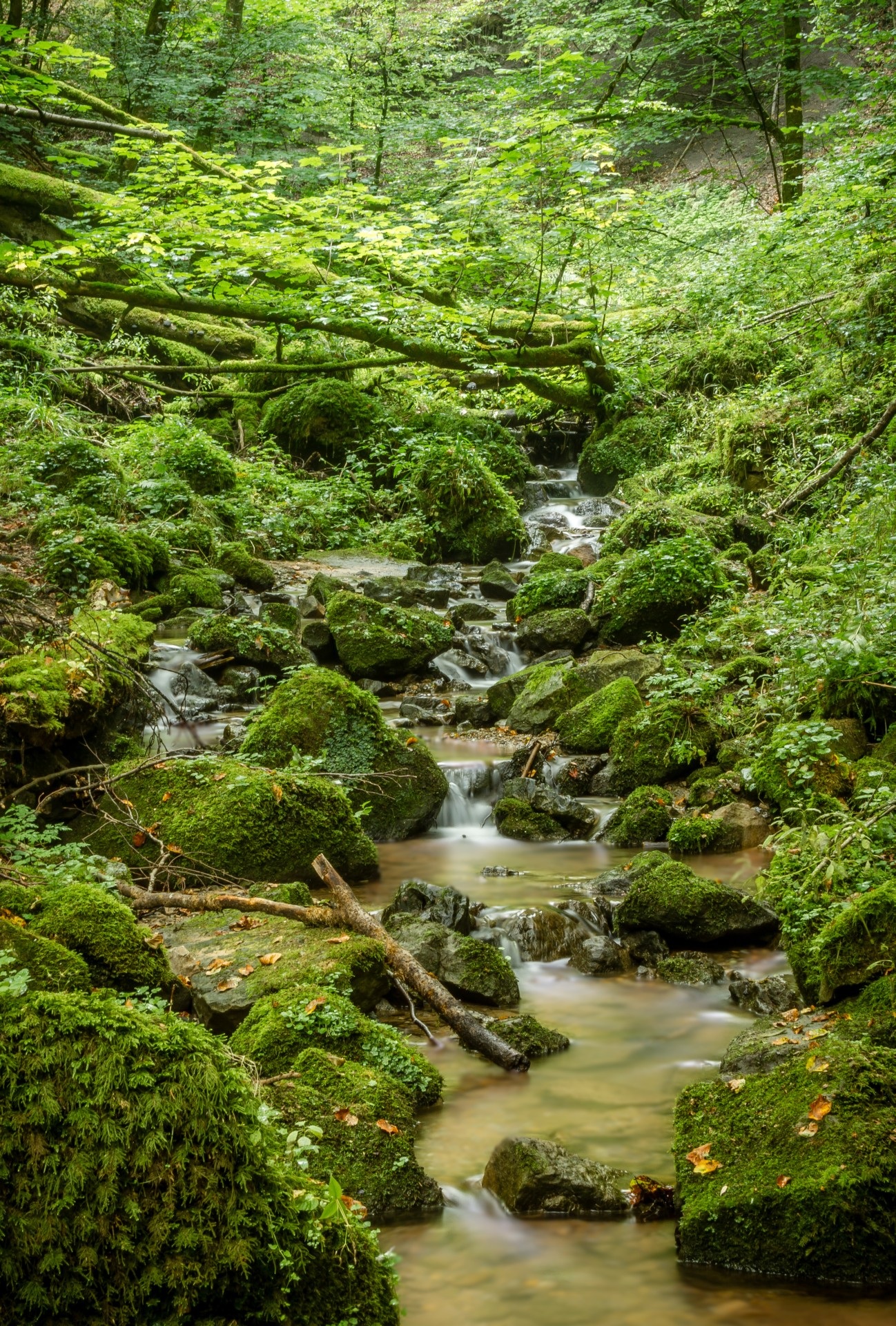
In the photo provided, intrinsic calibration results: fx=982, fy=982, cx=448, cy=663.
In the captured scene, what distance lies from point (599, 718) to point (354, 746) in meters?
2.41

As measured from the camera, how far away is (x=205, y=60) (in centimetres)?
1952

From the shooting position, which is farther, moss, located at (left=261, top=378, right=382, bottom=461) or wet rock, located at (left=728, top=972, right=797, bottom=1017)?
moss, located at (left=261, top=378, right=382, bottom=461)

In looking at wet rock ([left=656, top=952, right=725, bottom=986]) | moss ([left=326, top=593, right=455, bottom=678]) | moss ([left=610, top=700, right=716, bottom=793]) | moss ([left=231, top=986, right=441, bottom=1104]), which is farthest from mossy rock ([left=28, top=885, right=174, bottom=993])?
moss ([left=326, top=593, right=455, bottom=678])

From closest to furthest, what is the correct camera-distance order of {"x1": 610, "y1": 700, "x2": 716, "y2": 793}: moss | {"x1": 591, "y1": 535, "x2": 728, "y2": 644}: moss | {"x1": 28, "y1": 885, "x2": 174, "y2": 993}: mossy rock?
{"x1": 28, "y1": 885, "x2": 174, "y2": 993}: mossy rock
{"x1": 610, "y1": 700, "x2": 716, "y2": 793}: moss
{"x1": 591, "y1": 535, "x2": 728, "y2": 644}: moss

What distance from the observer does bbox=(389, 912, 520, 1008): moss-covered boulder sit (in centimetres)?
478

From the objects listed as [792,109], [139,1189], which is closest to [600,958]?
[139,1189]

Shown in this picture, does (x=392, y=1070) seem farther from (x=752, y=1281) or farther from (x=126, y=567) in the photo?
A: (x=126, y=567)

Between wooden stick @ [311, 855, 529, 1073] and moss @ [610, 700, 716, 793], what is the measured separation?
3.60 meters

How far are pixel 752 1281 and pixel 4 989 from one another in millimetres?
2343

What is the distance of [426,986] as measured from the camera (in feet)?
14.4

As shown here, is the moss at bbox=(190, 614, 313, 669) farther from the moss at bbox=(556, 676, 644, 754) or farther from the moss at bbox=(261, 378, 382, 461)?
the moss at bbox=(261, 378, 382, 461)

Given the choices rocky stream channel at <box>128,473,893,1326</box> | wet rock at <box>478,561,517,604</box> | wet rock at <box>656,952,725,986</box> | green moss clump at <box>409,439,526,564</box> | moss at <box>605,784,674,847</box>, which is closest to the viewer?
rocky stream channel at <box>128,473,893,1326</box>

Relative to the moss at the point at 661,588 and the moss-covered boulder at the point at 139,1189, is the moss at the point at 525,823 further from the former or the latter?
the moss-covered boulder at the point at 139,1189

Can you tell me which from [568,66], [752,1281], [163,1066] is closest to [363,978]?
[752,1281]
